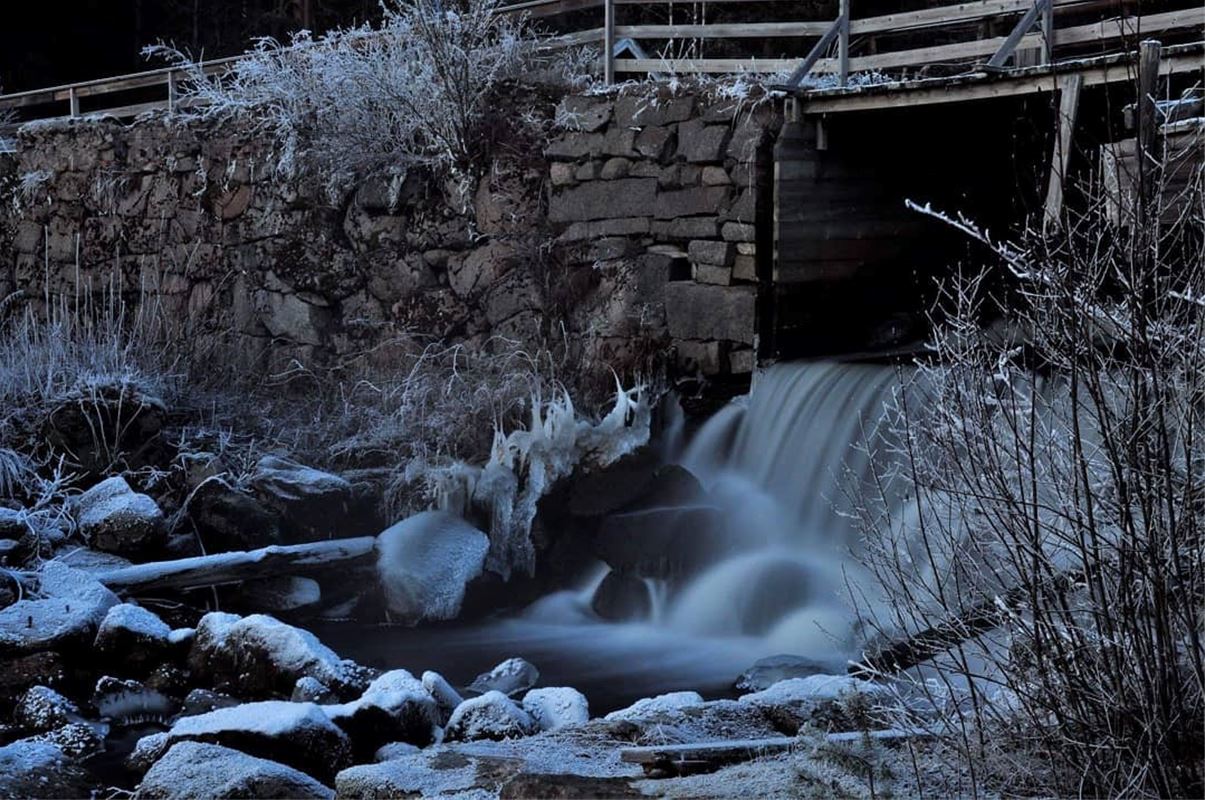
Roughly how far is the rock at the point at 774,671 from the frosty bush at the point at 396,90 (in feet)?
19.0

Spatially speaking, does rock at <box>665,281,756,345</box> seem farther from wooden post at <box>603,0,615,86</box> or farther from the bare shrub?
the bare shrub

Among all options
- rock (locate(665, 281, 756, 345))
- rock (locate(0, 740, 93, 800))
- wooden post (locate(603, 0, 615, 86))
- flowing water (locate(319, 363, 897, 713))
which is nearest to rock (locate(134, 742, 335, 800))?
rock (locate(0, 740, 93, 800))

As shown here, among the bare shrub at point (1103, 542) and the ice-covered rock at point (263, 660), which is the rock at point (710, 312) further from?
the bare shrub at point (1103, 542)

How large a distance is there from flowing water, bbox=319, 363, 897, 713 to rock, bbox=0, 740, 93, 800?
2467mm

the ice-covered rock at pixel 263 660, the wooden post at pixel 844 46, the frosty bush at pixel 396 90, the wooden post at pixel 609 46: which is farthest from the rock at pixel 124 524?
the wooden post at pixel 844 46

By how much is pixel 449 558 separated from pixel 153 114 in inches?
286

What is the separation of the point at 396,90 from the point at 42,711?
6.75m

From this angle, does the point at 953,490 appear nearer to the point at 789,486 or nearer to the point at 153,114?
the point at 789,486

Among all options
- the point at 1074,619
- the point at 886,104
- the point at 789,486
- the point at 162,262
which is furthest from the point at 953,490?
the point at 162,262

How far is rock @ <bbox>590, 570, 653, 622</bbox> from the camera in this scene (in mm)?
9617

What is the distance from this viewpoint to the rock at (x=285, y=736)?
6441mm

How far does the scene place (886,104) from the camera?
1027 centimetres

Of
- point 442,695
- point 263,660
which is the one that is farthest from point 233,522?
point 442,695

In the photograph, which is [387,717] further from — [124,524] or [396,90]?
[396,90]
